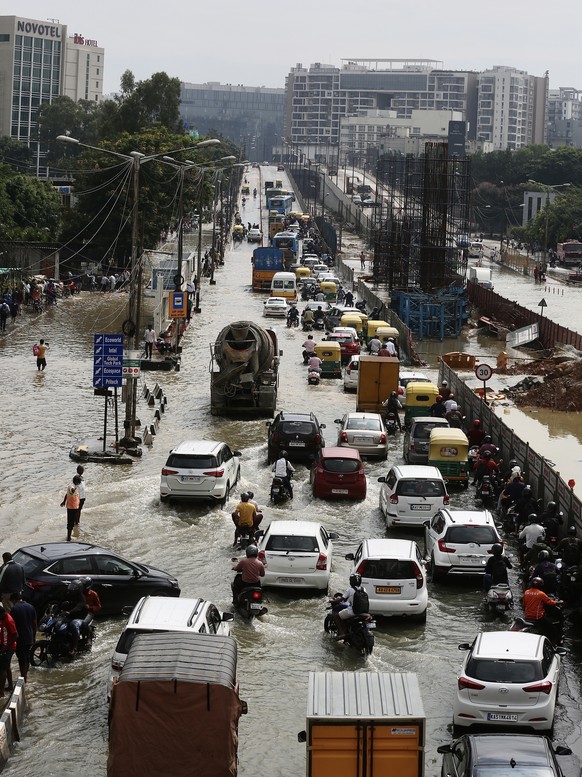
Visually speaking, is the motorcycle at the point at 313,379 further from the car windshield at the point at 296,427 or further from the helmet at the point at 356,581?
the helmet at the point at 356,581

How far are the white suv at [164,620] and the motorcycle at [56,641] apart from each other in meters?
1.99

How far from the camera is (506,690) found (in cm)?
1664

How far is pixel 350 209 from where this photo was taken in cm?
16738

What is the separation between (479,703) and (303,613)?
605 cm

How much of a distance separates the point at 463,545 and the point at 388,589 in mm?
2766

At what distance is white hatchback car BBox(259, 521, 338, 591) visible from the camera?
23000 millimetres

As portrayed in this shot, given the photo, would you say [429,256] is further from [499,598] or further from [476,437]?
[499,598]

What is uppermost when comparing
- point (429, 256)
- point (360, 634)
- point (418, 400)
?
point (429, 256)

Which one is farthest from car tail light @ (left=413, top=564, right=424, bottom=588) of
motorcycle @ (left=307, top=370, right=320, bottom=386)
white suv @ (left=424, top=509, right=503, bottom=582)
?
motorcycle @ (left=307, top=370, right=320, bottom=386)

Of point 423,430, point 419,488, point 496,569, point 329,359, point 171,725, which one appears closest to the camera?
point 171,725

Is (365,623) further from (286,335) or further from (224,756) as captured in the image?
(286,335)

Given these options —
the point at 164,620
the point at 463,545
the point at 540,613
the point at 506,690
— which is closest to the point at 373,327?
the point at 463,545

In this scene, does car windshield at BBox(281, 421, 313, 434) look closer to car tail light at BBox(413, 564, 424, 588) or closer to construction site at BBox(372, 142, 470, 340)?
car tail light at BBox(413, 564, 424, 588)

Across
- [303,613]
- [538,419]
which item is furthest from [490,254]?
[303,613]
